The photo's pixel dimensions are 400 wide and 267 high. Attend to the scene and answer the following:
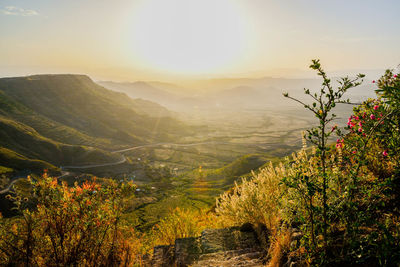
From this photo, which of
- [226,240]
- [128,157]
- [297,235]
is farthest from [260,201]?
[128,157]

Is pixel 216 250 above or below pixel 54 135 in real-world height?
above

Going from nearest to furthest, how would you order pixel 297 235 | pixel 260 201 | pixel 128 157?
pixel 297 235 → pixel 260 201 → pixel 128 157

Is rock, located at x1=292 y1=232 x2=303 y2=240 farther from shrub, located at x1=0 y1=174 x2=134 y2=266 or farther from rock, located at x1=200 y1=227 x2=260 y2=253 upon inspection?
shrub, located at x1=0 y1=174 x2=134 y2=266

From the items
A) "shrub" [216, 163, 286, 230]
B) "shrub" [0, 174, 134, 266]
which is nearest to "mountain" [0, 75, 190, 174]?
"shrub" [0, 174, 134, 266]

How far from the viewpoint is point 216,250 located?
6.78 m

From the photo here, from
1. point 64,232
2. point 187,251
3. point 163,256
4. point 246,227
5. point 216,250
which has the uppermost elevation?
point 64,232

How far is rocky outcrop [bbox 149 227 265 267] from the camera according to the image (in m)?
5.75

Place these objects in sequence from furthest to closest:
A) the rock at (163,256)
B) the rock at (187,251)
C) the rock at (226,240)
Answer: the rock at (226,240), the rock at (163,256), the rock at (187,251)

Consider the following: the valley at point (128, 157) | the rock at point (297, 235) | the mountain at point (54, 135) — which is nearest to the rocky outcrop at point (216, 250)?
the rock at point (297, 235)

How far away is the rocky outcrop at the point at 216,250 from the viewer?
227 inches

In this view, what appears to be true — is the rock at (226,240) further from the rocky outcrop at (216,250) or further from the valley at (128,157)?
the valley at (128,157)

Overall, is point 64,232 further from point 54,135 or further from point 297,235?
point 54,135

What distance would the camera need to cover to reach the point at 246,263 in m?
5.30

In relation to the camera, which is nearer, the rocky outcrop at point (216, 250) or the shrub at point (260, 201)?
the rocky outcrop at point (216, 250)
